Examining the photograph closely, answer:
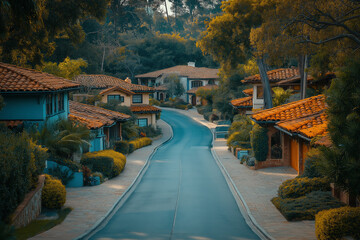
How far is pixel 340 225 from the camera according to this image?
506 inches

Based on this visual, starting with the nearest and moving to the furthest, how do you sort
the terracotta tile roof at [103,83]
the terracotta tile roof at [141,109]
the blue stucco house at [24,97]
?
the blue stucco house at [24,97] < the terracotta tile roof at [141,109] < the terracotta tile roof at [103,83]

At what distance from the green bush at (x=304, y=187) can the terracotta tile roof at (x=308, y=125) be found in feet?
7.27

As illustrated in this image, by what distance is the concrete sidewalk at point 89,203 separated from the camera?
51.9 feet

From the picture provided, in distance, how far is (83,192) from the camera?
2353 centimetres

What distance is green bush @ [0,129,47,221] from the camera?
13.8 metres

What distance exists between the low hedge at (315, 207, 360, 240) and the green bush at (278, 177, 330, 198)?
18.6ft

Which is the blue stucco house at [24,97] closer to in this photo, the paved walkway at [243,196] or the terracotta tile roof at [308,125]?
the paved walkway at [243,196]

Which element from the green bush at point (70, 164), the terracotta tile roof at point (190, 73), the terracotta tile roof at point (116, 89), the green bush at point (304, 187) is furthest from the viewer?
the terracotta tile roof at point (190, 73)

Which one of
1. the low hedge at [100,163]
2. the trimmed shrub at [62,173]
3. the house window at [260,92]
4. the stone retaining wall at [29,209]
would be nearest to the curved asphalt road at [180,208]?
the low hedge at [100,163]

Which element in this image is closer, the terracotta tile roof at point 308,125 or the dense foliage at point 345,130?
the dense foliage at point 345,130

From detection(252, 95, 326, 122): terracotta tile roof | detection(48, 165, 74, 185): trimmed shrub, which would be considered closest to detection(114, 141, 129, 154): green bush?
detection(252, 95, 326, 122): terracotta tile roof

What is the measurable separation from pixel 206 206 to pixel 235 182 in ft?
20.1

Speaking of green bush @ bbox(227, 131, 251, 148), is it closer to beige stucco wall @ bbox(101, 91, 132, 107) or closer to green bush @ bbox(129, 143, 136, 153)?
green bush @ bbox(129, 143, 136, 153)

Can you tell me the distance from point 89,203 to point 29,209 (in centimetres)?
483
